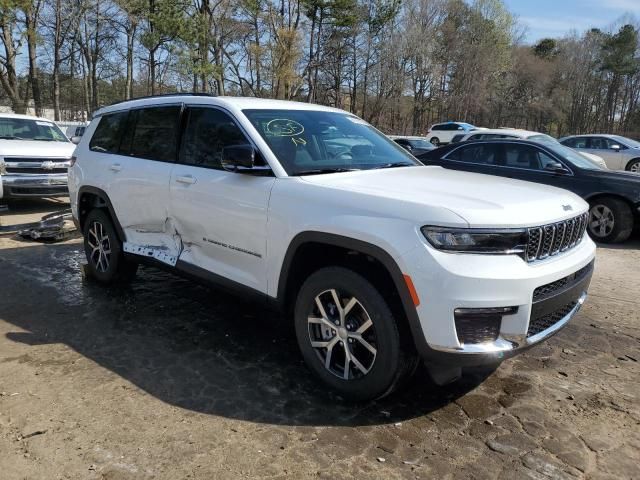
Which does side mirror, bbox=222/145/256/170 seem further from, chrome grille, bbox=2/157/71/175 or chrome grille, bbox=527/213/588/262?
chrome grille, bbox=2/157/71/175

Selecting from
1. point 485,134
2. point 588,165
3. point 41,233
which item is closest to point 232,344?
point 41,233

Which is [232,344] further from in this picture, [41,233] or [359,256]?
[41,233]

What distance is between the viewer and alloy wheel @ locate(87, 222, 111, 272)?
205 inches

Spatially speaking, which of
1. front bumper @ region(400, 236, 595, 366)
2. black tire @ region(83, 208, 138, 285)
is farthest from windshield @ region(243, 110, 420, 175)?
black tire @ region(83, 208, 138, 285)

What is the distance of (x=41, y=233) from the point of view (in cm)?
747

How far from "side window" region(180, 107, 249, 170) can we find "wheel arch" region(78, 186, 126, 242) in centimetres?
120

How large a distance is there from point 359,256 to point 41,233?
20.0ft

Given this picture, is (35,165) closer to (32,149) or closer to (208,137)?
(32,149)

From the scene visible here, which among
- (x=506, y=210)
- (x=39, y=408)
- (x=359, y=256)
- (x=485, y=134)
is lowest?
(x=39, y=408)

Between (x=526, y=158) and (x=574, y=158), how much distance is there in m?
0.83

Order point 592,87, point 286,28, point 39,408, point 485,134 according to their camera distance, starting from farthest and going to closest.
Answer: point 592,87, point 286,28, point 485,134, point 39,408

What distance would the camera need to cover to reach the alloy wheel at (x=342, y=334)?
3.02 m

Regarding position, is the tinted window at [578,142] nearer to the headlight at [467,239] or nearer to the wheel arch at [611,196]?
the wheel arch at [611,196]

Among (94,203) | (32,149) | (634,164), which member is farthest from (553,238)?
(634,164)
